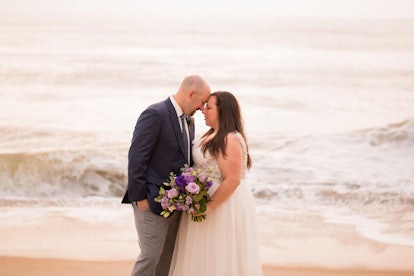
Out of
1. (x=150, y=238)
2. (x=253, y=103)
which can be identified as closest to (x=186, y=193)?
(x=150, y=238)

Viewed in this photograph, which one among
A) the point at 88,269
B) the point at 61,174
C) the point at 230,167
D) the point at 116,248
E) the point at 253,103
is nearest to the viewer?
the point at 230,167

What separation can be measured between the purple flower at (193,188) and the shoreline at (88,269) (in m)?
1.54

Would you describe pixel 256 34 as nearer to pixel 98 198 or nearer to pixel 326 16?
pixel 326 16

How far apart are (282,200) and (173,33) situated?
47.3 ft

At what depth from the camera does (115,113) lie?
44.2 feet

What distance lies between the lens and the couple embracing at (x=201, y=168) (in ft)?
9.95

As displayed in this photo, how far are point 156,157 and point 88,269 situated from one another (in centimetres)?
155

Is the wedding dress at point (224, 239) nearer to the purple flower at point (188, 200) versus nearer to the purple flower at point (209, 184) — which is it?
the purple flower at point (209, 184)

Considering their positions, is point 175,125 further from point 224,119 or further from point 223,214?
point 223,214

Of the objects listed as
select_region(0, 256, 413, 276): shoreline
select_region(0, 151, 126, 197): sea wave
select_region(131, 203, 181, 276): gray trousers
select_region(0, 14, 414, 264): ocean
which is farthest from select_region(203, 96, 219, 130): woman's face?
select_region(0, 151, 126, 197): sea wave

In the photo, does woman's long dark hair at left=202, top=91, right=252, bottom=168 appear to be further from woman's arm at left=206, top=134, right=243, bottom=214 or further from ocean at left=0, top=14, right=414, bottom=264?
ocean at left=0, top=14, right=414, bottom=264

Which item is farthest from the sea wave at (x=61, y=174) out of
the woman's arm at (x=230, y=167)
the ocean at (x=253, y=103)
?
the woman's arm at (x=230, y=167)

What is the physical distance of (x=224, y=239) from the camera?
315 centimetres

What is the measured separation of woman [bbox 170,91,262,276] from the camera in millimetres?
3043
